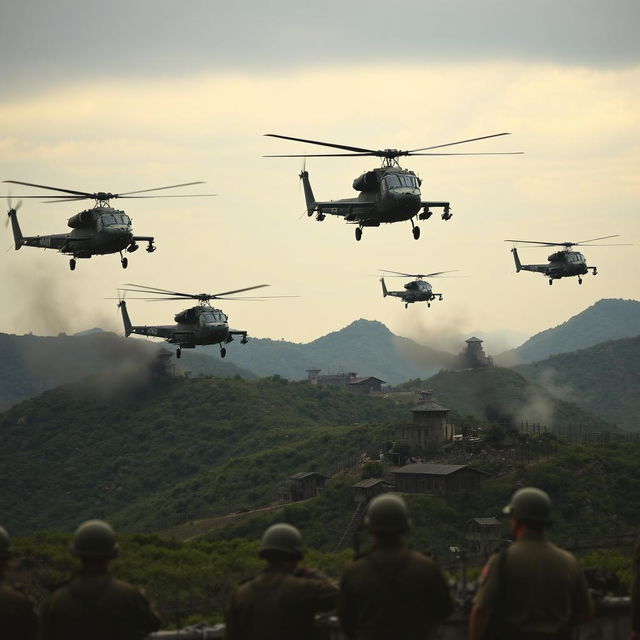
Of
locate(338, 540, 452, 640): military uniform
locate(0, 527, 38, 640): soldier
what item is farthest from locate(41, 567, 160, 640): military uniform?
locate(338, 540, 452, 640): military uniform

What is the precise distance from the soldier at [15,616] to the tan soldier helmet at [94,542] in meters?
0.91

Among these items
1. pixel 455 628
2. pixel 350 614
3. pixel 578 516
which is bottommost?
pixel 578 516

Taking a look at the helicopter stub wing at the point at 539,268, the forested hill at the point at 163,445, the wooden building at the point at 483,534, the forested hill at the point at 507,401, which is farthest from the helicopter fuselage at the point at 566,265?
the forested hill at the point at 507,401

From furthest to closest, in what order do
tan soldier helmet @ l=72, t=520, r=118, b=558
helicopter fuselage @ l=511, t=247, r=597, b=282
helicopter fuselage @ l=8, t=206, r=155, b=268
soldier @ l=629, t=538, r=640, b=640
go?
helicopter fuselage @ l=511, t=247, r=597, b=282
helicopter fuselage @ l=8, t=206, r=155, b=268
soldier @ l=629, t=538, r=640, b=640
tan soldier helmet @ l=72, t=520, r=118, b=558

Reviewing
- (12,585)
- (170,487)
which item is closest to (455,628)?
(12,585)

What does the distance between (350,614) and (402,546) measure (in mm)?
790

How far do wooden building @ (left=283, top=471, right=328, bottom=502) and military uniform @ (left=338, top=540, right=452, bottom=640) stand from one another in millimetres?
109449

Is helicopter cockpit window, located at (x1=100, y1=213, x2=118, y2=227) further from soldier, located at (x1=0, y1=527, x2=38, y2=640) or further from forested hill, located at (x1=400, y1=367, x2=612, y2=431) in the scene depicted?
forested hill, located at (x1=400, y1=367, x2=612, y2=431)

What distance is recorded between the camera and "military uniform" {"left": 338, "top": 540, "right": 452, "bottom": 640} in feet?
38.2

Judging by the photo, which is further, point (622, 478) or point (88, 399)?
point (88, 399)

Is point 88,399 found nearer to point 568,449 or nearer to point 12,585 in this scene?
point 568,449

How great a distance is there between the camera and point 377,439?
430ft

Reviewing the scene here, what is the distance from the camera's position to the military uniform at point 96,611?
1154cm

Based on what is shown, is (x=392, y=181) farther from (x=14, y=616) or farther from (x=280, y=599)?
(x=14, y=616)
